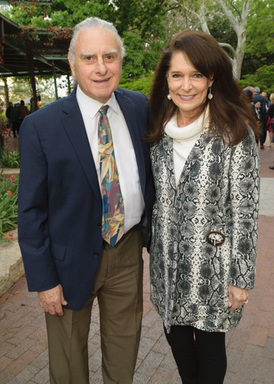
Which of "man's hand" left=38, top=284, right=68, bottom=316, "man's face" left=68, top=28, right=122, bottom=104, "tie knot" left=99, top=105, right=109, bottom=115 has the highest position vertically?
"man's face" left=68, top=28, right=122, bottom=104

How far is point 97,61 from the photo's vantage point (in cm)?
194

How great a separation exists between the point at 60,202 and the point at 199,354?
1.17 metres

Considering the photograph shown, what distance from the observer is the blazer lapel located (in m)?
1.92

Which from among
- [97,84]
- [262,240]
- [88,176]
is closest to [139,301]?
[88,176]

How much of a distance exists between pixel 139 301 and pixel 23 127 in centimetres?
127

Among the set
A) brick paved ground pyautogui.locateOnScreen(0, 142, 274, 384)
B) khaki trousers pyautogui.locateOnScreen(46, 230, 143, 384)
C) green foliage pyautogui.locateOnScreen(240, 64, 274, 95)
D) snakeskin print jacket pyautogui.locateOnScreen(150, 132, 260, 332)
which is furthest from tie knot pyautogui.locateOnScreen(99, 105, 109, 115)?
green foliage pyautogui.locateOnScreen(240, 64, 274, 95)

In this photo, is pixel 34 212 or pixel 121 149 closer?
pixel 34 212

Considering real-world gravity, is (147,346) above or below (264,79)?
below

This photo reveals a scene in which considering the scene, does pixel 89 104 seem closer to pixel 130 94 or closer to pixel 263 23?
pixel 130 94

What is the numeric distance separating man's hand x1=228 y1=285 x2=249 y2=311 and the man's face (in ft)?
4.02

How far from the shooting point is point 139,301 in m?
2.36

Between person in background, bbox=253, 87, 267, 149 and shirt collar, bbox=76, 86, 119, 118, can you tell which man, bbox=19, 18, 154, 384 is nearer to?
shirt collar, bbox=76, 86, 119, 118

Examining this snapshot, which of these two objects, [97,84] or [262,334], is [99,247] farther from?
[262,334]

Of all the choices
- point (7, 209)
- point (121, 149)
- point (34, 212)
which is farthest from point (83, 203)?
point (7, 209)
